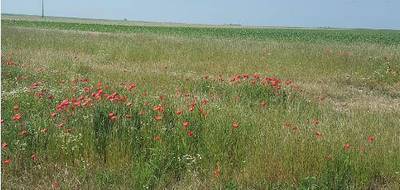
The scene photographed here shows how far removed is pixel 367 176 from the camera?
4492mm

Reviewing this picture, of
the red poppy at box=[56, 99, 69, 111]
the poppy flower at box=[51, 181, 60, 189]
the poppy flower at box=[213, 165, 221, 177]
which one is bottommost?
the poppy flower at box=[51, 181, 60, 189]

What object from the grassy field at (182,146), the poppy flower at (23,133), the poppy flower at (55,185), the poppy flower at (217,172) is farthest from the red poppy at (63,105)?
the poppy flower at (217,172)

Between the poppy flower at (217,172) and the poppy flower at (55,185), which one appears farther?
the poppy flower at (217,172)

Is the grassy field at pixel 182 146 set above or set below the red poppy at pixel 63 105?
below

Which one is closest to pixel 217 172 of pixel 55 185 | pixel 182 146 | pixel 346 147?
pixel 182 146

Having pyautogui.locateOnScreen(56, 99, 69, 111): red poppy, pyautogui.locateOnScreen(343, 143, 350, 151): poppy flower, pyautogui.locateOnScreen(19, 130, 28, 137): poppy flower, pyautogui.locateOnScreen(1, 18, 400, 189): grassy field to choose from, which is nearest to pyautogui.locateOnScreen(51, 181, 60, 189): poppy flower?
pyautogui.locateOnScreen(1, 18, 400, 189): grassy field

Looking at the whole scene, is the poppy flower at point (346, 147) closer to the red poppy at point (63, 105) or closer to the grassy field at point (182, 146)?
the grassy field at point (182, 146)

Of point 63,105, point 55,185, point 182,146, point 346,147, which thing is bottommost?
point 55,185

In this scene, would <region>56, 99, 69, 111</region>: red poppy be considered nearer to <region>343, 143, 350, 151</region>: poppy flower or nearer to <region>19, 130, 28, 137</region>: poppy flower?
<region>19, 130, 28, 137</region>: poppy flower

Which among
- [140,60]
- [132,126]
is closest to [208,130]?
[132,126]

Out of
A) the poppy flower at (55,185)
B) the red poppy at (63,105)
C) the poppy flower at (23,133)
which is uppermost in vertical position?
the red poppy at (63,105)

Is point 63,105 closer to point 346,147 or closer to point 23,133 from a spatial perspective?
point 23,133

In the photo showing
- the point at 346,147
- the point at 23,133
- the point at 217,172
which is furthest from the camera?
the point at 23,133

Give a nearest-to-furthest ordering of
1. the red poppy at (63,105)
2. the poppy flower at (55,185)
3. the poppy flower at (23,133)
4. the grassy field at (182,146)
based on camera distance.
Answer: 1. the poppy flower at (55,185)
2. the grassy field at (182,146)
3. the poppy flower at (23,133)
4. the red poppy at (63,105)
